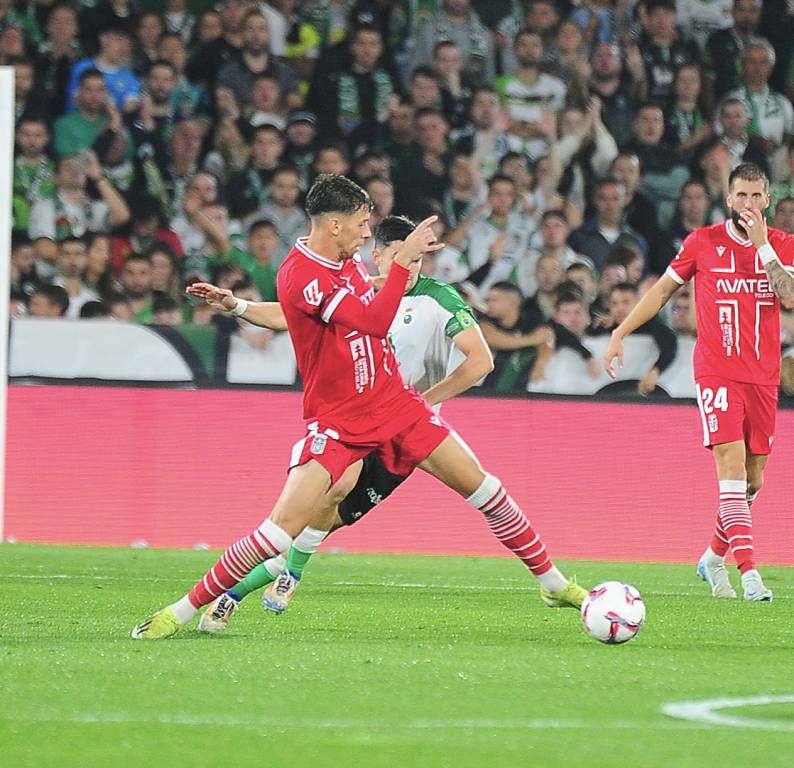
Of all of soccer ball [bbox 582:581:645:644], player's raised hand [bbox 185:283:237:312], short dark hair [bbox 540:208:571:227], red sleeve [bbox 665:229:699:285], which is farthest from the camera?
short dark hair [bbox 540:208:571:227]

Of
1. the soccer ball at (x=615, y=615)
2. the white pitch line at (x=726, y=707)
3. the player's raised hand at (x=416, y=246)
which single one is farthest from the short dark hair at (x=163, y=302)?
the white pitch line at (x=726, y=707)

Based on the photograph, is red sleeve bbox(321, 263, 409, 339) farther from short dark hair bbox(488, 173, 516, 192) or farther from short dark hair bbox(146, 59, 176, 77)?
short dark hair bbox(146, 59, 176, 77)

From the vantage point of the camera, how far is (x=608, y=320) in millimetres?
14531

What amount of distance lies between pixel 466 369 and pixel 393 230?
2.47 ft

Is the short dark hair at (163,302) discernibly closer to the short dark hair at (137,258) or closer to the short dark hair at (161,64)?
the short dark hair at (137,258)

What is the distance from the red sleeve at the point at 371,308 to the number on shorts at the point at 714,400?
325 cm

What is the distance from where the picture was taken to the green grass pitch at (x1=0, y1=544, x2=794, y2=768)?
4.66m

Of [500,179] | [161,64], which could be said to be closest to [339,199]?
[500,179]

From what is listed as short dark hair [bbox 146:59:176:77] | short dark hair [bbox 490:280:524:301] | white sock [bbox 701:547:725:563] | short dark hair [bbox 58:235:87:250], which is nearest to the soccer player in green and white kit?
white sock [bbox 701:547:725:563]

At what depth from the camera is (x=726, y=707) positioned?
5.45m

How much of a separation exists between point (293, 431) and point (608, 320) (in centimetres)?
280

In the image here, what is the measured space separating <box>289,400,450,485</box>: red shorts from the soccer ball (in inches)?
39.3

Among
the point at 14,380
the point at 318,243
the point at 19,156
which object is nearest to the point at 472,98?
the point at 19,156

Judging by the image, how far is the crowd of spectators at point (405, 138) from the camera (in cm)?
1484
